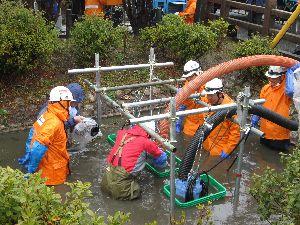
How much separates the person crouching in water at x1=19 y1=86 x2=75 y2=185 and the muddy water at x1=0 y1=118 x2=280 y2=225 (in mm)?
324

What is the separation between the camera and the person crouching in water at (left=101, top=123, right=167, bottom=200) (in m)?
6.56

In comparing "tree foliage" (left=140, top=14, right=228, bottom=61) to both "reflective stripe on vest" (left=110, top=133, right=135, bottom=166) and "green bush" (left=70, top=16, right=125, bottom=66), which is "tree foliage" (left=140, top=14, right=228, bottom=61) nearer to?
"green bush" (left=70, top=16, right=125, bottom=66)

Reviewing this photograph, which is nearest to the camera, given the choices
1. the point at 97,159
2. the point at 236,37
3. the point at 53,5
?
the point at 97,159

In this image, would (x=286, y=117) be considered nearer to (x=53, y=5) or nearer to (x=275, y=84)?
(x=275, y=84)

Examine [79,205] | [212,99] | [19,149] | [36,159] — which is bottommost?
[19,149]

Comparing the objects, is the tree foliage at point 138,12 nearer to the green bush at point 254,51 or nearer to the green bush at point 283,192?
the green bush at point 254,51

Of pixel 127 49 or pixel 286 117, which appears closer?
pixel 286 117

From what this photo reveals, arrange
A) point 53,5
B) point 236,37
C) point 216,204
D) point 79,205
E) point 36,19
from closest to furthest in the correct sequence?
point 79,205 → point 216,204 → point 36,19 → point 53,5 → point 236,37

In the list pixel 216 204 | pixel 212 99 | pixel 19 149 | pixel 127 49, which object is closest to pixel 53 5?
pixel 127 49

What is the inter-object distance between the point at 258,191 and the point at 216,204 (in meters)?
2.08

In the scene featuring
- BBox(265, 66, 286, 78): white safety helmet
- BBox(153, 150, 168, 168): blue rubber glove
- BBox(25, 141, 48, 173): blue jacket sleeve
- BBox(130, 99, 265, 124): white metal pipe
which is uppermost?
BBox(265, 66, 286, 78): white safety helmet

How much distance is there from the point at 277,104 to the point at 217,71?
6.97ft

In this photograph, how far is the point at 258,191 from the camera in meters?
4.66

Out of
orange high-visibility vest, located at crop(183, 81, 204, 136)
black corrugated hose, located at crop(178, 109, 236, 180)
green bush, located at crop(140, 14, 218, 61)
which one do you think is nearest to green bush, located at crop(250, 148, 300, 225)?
black corrugated hose, located at crop(178, 109, 236, 180)
